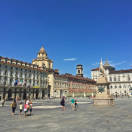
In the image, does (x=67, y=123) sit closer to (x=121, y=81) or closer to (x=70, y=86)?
(x=70, y=86)

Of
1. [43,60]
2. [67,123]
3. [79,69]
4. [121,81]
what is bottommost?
[67,123]

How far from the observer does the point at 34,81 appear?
263 ft

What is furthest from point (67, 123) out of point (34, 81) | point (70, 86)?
point (70, 86)

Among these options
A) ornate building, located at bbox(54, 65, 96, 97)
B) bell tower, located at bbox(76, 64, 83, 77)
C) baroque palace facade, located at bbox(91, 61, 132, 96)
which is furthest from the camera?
bell tower, located at bbox(76, 64, 83, 77)

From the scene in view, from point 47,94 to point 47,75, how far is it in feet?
32.7

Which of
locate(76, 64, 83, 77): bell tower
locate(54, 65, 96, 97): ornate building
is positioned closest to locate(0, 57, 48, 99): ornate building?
locate(54, 65, 96, 97): ornate building

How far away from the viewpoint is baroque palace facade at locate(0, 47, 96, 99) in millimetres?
66562

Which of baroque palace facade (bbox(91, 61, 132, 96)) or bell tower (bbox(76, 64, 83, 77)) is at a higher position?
bell tower (bbox(76, 64, 83, 77))

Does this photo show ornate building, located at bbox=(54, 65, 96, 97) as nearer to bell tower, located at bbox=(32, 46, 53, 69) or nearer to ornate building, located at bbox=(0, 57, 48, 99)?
bell tower, located at bbox=(32, 46, 53, 69)

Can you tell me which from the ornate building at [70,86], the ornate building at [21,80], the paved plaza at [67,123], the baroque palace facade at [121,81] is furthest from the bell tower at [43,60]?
the paved plaza at [67,123]

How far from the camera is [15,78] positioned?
70.4 metres

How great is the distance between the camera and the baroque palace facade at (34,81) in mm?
66562

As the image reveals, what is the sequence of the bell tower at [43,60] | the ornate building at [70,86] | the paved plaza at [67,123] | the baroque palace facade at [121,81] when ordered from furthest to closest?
the baroque palace facade at [121,81]
the ornate building at [70,86]
the bell tower at [43,60]
the paved plaza at [67,123]

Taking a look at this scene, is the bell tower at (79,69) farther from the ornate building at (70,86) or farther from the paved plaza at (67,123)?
the paved plaza at (67,123)
